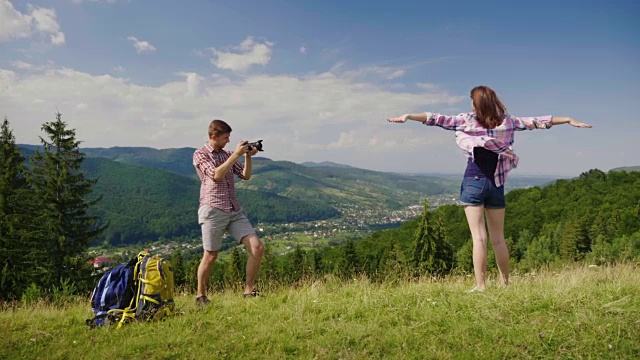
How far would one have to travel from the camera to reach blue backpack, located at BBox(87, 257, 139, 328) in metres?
4.88

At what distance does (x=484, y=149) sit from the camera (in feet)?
15.6

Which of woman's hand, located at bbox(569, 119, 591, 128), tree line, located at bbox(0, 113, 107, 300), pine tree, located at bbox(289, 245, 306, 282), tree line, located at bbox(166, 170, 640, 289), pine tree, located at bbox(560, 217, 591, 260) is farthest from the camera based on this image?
pine tree, located at bbox(560, 217, 591, 260)

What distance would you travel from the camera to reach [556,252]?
46.6m

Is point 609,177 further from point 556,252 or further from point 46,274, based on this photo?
point 46,274

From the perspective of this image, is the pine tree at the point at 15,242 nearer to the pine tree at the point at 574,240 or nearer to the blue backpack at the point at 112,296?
the blue backpack at the point at 112,296

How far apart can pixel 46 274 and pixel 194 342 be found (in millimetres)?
21947

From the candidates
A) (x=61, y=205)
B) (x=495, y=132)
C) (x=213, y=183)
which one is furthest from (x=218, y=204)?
(x=61, y=205)

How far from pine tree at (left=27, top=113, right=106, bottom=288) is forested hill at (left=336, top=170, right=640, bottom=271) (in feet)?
88.3

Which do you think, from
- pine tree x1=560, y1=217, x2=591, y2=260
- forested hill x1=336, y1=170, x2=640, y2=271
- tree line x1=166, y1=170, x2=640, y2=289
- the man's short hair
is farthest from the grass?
pine tree x1=560, y1=217, x2=591, y2=260

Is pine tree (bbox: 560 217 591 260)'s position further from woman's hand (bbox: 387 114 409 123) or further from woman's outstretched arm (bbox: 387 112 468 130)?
woman's hand (bbox: 387 114 409 123)

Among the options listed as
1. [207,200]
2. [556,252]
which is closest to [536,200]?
[556,252]

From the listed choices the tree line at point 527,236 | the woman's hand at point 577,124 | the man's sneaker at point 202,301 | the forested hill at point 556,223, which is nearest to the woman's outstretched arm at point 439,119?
the woman's hand at point 577,124

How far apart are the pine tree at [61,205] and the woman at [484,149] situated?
21858mm

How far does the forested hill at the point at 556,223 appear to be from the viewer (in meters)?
44.2
